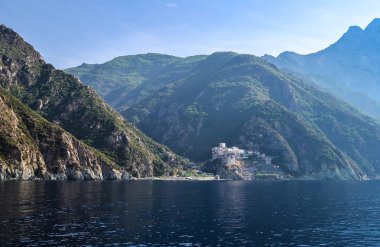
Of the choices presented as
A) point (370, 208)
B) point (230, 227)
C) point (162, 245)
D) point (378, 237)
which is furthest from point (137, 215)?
point (370, 208)

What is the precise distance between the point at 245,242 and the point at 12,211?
200 ft

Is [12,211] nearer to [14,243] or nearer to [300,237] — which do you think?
[14,243]

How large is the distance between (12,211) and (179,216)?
43.3 m

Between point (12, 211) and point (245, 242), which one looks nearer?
point (245, 242)

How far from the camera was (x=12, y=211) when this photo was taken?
10181 centimetres

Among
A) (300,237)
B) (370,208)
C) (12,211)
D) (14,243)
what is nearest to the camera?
(14,243)

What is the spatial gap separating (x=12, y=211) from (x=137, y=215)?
31897 mm

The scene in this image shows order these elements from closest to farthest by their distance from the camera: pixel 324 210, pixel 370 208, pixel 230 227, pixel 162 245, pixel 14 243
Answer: pixel 14 243, pixel 162 245, pixel 230 227, pixel 324 210, pixel 370 208

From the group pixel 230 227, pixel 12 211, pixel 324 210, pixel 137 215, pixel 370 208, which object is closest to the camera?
pixel 230 227

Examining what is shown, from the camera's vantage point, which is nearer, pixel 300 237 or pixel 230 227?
pixel 300 237

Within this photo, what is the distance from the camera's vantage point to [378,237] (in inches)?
3519

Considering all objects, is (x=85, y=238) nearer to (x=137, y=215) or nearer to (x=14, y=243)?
(x=14, y=243)

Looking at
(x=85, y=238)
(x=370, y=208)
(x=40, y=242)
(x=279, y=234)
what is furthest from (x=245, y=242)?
(x=370, y=208)

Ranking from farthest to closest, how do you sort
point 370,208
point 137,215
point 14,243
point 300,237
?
point 370,208, point 137,215, point 300,237, point 14,243
